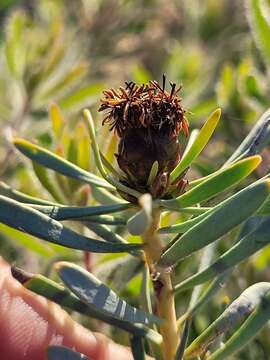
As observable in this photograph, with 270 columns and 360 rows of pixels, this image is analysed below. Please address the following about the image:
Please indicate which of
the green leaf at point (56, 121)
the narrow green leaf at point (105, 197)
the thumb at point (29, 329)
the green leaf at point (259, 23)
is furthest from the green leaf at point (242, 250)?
the green leaf at point (259, 23)

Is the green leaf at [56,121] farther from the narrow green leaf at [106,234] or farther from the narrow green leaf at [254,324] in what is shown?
the narrow green leaf at [254,324]

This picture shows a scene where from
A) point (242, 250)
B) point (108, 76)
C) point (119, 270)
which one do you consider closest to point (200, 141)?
point (242, 250)

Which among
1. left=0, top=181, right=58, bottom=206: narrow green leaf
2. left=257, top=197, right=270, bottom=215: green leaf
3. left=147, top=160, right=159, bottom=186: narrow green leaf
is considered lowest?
left=257, top=197, right=270, bottom=215: green leaf

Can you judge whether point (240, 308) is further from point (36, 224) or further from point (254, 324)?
point (36, 224)

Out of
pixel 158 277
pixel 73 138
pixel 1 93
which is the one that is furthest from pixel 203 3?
pixel 158 277

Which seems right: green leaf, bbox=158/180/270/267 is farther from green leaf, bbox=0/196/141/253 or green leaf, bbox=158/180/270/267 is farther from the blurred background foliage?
the blurred background foliage

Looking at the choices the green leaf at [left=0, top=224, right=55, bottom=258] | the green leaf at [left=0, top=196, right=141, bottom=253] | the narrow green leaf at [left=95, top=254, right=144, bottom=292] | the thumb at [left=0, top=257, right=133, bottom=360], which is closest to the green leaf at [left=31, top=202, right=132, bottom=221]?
Answer: the green leaf at [left=0, top=196, right=141, bottom=253]

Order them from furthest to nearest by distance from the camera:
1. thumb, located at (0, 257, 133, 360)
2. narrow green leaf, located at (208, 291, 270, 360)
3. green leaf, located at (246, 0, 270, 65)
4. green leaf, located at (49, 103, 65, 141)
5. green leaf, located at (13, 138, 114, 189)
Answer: green leaf, located at (246, 0, 270, 65) < green leaf, located at (49, 103, 65, 141) < thumb, located at (0, 257, 133, 360) < green leaf, located at (13, 138, 114, 189) < narrow green leaf, located at (208, 291, 270, 360)
